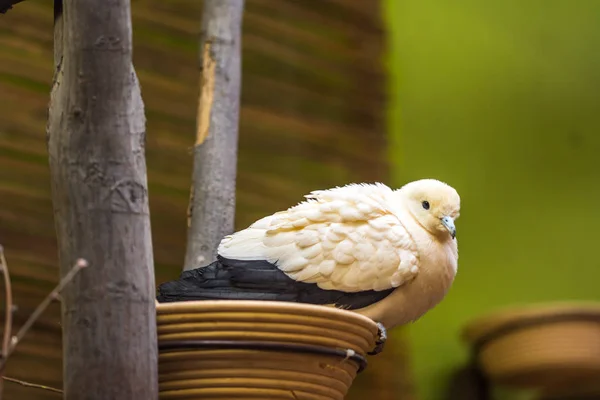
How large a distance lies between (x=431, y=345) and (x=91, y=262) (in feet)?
4.08

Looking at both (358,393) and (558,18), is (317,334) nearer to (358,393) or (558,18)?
(358,393)

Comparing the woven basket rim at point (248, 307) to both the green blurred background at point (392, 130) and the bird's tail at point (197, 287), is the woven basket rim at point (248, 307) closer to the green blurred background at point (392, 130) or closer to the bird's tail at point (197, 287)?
the bird's tail at point (197, 287)

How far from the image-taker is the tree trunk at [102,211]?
78 centimetres

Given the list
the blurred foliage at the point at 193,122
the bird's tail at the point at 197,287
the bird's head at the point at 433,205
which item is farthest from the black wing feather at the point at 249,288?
the blurred foliage at the point at 193,122

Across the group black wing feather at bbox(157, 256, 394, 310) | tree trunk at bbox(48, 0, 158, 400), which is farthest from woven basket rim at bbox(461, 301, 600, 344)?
tree trunk at bbox(48, 0, 158, 400)

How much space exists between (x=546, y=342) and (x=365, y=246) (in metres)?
0.77

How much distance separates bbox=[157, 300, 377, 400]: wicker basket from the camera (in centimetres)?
84

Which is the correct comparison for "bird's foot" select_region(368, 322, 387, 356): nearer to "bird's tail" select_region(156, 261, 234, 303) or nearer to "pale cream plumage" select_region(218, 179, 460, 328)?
"pale cream plumage" select_region(218, 179, 460, 328)

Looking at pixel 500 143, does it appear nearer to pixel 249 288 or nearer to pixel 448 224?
pixel 448 224

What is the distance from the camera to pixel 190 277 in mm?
973

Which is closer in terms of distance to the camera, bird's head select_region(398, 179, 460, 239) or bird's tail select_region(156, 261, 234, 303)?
bird's tail select_region(156, 261, 234, 303)

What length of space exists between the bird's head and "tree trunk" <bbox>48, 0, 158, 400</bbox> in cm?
38

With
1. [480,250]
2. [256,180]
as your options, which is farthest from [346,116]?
[480,250]

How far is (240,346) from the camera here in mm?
833
